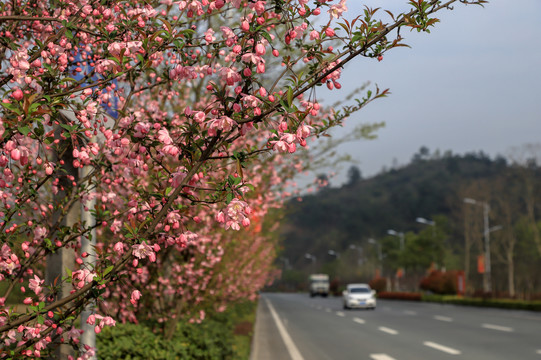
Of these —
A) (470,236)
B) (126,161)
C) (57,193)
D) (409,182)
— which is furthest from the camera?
(409,182)

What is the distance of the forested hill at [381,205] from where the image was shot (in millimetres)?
132125

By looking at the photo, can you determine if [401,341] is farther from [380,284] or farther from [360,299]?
[380,284]

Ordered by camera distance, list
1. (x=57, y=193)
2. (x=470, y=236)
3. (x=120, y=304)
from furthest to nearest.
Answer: (x=470, y=236)
(x=120, y=304)
(x=57, y=193)

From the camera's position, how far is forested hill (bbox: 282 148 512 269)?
→ 132 meters

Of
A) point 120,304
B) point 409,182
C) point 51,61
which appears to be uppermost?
point 409,182

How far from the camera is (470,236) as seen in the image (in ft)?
201

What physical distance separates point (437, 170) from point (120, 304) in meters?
150

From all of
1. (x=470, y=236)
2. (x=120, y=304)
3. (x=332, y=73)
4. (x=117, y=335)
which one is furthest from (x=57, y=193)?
(x=470, y=236)

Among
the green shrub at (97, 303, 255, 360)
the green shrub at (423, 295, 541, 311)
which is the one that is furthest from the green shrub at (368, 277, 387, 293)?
the green shrub at (97, 303, 255, 360)

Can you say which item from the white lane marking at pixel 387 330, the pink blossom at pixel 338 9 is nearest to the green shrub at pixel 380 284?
the white lane marking at pixel 387 330

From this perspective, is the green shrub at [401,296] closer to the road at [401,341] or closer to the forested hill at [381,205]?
the road at [401,341]

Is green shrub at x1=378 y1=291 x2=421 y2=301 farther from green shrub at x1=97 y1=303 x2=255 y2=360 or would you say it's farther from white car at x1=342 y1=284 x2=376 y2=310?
green shrub at x1=97 y1=303 x2=255 y2=360

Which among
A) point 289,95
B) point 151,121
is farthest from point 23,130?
point 151,121

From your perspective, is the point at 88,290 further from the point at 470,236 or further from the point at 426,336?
the point at 470,236
